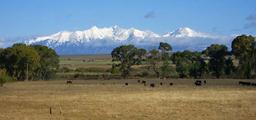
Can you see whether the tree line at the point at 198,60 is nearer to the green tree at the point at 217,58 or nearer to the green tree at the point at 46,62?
the green tree at the point at 217,58

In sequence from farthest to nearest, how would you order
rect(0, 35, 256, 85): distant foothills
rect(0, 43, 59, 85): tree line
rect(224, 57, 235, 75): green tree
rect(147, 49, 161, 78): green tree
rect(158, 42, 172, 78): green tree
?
1. rect(147, 49, 161, 78): green tree
2. rect(158, 42, 172, 78): green tree
3. rect(224, 57, 235, 75): green tree
4. rect(0, 35, 256, 85): distant foothills
5. rect(0, 43, 59, 85): tree line

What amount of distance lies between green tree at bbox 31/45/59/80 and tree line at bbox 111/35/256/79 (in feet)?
57.3

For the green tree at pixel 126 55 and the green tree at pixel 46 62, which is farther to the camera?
the green tree at pixel 126 55

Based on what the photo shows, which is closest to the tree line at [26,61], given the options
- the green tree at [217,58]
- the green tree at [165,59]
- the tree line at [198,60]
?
the tree line at [198,60]

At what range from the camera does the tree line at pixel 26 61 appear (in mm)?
122250

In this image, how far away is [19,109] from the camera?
46.7 metres

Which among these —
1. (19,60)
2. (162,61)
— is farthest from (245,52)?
(19,60)

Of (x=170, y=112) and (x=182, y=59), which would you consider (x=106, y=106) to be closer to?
(x=170, y=112)

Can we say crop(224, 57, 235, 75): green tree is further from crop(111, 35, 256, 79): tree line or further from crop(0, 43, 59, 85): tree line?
crop(0, 43, 59, 85): tree line

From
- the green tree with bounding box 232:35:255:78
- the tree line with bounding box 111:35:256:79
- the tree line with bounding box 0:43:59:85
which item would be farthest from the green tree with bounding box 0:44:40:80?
the green tree with bounding box 232:35:255:78

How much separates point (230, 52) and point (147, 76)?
21579 millimetres

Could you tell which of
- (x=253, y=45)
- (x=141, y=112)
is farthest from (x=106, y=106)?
(x=253, y=45)

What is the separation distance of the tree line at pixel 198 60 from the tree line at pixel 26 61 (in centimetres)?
1945

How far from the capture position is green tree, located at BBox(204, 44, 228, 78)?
13488 centimetres
